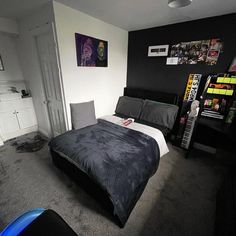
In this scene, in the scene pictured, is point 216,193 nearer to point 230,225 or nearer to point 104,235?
point 230,225

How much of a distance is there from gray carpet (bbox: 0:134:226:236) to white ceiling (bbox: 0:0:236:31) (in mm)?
2375

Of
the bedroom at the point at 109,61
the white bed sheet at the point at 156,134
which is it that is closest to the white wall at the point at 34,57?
the bedroom at the point at 109,61

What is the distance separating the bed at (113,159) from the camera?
4.41 feet

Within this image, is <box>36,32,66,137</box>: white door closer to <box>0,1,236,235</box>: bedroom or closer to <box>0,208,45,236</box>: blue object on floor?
<box>0,1,236,235</box>: bedroom

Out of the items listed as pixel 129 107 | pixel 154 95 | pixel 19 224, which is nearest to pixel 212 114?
pixel 154 95

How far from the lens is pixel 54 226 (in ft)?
2.94

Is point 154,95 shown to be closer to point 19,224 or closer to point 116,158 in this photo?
point 116,158

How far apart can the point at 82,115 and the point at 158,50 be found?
207cm

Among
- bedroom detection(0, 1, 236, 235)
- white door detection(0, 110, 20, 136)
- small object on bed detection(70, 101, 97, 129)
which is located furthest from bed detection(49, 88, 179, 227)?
white door detection(0, 110, 20, 136)

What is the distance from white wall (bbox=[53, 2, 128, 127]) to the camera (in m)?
2.03

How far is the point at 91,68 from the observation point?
2572 millimetres

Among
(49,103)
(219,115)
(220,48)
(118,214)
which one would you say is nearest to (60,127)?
(49,103)

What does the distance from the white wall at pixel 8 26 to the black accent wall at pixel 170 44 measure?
2352 mm

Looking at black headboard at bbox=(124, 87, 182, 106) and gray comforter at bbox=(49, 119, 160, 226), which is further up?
black headboard at bbox=(124, 87, 182, 106)
